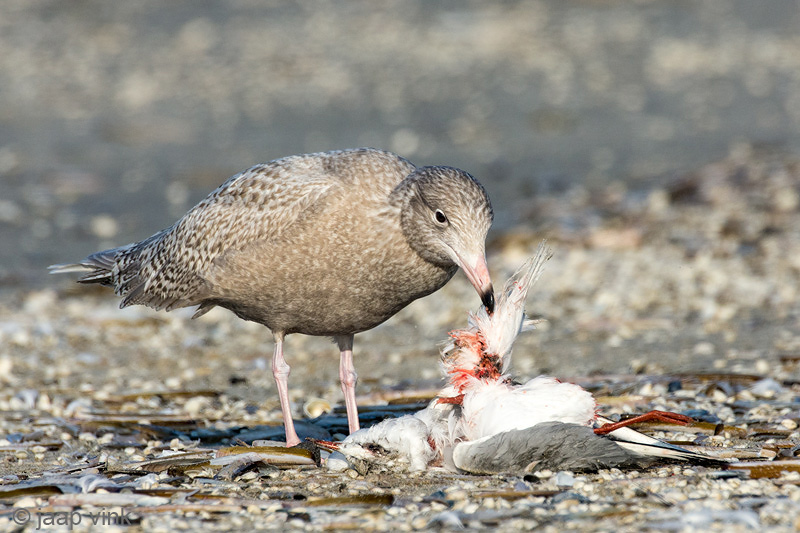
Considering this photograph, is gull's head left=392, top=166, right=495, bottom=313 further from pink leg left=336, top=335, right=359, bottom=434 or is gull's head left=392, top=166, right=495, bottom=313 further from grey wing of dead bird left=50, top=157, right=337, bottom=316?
Result: pink leg left=336, top=335, right=359, bottom=434

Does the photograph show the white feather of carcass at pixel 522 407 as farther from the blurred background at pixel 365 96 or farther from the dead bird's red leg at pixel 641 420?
the blurred background at pixel 365 96

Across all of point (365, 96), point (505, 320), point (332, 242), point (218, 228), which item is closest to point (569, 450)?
point (505, 320)

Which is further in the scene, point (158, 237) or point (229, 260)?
point (158, 237)

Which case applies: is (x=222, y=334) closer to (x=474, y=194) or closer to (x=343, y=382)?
(x=343, y=382)

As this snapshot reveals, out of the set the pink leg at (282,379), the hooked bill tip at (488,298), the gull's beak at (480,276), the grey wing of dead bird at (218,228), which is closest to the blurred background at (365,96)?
the grey wing of dead bird at (218,228)

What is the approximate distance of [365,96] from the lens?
19094 mm

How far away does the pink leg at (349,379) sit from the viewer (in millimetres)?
6078

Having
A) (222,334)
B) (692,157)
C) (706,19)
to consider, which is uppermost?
(706,19)

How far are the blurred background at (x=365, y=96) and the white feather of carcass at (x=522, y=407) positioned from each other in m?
7.17

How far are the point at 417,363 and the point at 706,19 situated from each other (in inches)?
642

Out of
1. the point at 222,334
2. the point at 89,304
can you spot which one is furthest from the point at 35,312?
the point at 222,334

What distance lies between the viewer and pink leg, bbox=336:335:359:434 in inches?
239

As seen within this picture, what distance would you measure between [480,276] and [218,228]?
169 cm

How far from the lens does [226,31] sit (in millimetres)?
23281
